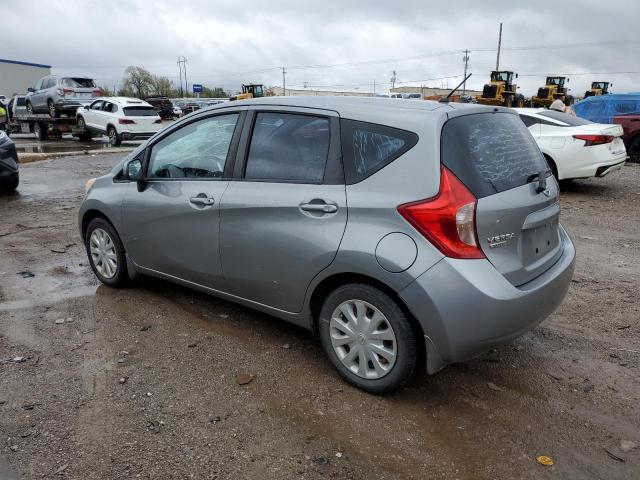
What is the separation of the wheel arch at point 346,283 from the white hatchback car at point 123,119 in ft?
62.3

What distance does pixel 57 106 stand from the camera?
74.8 ft

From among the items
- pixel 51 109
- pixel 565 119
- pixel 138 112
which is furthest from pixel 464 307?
pixel 51 109

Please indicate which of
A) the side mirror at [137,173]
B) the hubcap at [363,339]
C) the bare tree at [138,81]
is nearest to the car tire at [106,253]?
the side mirror at [137,173]

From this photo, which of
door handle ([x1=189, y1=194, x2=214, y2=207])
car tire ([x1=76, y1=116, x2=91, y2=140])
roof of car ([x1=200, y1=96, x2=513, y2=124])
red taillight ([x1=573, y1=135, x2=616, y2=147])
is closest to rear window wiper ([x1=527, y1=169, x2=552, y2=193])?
roof of car ([x1=200, y1=96, x2=513, y2=124])

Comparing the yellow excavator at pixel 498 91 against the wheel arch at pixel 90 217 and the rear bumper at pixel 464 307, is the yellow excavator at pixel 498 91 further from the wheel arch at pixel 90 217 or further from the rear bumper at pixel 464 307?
the rear bumper at pixel 464 307

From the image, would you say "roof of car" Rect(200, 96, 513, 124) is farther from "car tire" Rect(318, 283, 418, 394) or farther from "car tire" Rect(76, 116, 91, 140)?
"car tire" Rect(76, 116, 91, 140)

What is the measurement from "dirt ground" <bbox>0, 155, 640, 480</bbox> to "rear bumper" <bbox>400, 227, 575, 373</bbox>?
18.6 inches

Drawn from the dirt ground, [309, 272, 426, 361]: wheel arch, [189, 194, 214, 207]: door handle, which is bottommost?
the dirt ground

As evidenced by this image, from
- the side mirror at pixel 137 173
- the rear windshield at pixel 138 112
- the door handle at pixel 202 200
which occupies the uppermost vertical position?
the rear windshield at pixel 138 112

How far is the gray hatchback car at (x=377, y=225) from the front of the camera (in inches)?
107

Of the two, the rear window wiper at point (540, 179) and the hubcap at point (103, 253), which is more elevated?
the rear window wiper at point (540, 179)

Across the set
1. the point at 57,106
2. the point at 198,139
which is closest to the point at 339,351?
the point at 198,139

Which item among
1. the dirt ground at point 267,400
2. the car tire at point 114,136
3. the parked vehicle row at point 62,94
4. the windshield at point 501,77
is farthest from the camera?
the windshield at point 501,77

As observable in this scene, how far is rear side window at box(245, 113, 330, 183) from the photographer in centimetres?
320
